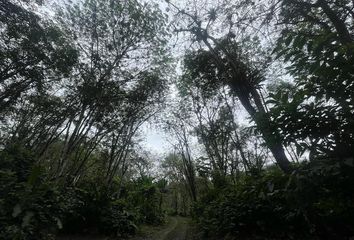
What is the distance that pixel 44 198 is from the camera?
14.5ft

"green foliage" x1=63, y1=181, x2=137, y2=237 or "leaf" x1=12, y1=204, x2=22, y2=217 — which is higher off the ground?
"green foliage" x1=63, y1=181, x2=137, y2=237

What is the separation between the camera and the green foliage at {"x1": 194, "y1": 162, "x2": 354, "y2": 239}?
231cm

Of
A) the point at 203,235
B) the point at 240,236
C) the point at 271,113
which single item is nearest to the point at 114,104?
the point at 203,235

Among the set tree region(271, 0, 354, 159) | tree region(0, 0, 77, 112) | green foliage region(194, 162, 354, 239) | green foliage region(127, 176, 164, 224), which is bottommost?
green foliage region(194, 162, 354, 239)

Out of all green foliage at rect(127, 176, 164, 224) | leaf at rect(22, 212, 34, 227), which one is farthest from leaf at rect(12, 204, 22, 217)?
green foliage at rect(127, 176, 164, 224)

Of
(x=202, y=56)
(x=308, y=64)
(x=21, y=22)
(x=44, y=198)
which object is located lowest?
(x=44, y=198)

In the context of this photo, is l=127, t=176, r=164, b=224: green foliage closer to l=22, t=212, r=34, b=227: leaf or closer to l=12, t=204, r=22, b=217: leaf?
l=22, t=212, r=34, b=227: leaf

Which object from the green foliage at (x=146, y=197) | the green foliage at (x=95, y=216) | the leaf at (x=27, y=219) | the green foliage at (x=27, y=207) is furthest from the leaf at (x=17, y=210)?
the green foliage at (x=146, y=197)

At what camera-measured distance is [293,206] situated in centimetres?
263

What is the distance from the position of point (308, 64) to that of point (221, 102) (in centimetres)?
1136

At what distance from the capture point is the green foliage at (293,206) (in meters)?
2.31

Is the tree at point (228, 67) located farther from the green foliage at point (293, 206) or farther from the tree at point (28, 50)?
the tree at point (28, 50)

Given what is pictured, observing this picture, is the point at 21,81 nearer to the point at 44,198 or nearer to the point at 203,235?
the point at 44,198

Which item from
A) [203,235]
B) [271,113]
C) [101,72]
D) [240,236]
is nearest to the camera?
[271,113]
